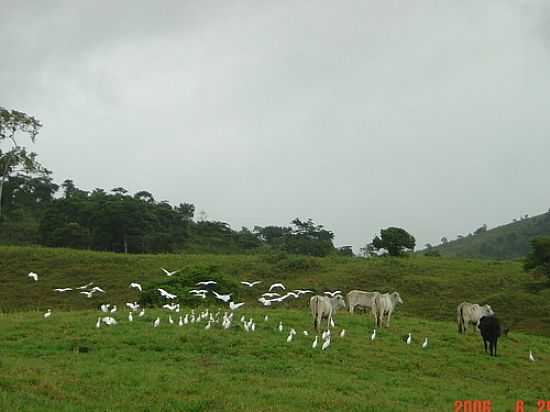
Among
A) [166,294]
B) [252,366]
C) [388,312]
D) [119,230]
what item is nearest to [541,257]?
[388,312]

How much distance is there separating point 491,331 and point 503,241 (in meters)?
84.2

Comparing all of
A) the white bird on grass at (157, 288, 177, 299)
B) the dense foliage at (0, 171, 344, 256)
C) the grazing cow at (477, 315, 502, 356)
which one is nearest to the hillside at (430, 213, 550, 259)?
the dense foliage at (0, 171, 344, 256)

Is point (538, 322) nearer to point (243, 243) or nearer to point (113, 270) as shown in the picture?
point (113, 270)

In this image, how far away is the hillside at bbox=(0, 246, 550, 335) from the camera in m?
33.8

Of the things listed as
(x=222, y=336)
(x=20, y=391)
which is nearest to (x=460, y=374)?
(x=222, y=336)

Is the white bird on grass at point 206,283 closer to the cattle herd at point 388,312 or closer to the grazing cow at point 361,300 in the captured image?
the cattle herd at point 388,312

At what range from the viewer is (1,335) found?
18.3 meters

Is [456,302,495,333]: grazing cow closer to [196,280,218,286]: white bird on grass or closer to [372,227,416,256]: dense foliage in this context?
[196,280,218,286]: white bird on grass

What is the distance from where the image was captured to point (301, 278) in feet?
139

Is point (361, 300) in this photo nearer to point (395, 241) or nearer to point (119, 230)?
point (395, 241)

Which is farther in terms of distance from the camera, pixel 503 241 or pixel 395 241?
pixel 503 241

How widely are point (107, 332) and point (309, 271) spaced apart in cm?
2669

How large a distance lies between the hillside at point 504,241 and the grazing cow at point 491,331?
72901 mm

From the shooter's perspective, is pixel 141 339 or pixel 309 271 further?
pixel 309 271
